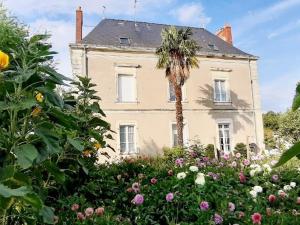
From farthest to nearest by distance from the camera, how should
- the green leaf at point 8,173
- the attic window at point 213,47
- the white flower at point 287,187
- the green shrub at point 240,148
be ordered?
the attic window at point 213,47, the green shrub at point 240,148, the white flower at point 287,187, the green leaf at point 8,173

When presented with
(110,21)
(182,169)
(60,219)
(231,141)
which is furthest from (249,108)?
(60,219)

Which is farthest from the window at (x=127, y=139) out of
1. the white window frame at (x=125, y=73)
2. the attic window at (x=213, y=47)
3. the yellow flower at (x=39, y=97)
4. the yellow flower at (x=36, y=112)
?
the yellow flower at (x=36, y=112)

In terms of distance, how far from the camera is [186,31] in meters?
19.4

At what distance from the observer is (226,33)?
2505 centimetres

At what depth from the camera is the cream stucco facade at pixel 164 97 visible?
19.7 metres

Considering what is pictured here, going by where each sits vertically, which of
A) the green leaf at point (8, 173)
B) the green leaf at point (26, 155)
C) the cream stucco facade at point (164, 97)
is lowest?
the green leaf at point (8, 173)

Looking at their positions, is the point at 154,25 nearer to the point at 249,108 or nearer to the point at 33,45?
the point at 249,108

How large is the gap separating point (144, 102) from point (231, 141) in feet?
19.3

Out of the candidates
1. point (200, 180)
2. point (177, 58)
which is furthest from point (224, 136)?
point (200, 180)

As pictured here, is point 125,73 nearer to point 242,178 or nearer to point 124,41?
point 124,41

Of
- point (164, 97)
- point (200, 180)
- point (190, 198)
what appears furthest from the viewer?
point (164, 97)

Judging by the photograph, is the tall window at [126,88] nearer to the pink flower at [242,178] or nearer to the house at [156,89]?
the house at [156,89]

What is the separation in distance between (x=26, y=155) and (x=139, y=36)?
2105 centimetres

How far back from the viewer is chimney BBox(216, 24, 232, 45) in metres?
24.8
